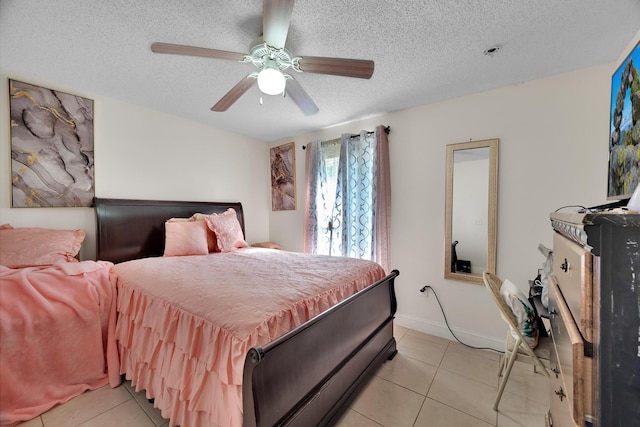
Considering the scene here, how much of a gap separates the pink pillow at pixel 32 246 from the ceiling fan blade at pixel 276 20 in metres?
1.20

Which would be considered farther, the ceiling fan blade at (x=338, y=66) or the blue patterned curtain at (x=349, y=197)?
the blue patterned curtain at (x=349, y=197)

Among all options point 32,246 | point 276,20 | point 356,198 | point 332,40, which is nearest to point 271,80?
point 276,20

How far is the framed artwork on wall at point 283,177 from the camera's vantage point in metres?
3.49

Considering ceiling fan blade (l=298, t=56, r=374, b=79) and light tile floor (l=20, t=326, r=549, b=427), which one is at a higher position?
ceiling fan blade (l=298, t=56, r=374, b=79)

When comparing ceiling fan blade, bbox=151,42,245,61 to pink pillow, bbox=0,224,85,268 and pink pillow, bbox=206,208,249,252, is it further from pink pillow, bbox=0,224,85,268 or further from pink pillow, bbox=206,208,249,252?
pink pillow, bbox=206,208,249,252

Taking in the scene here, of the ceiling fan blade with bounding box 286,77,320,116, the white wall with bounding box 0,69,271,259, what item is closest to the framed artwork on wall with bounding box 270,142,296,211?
the white wall with bounding box 0,69,271,259

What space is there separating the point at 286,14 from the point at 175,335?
1655mm

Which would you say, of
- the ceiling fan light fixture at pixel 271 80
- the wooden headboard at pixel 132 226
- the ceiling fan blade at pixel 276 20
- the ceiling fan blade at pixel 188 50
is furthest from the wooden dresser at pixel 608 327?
the wooden headboard at pixel 132 226

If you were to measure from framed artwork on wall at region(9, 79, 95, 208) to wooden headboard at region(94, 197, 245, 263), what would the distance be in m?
0.19

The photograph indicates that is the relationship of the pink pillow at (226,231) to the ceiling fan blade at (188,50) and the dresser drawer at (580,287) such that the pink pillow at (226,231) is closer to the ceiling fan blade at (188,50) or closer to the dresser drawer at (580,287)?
the ceiling fan blade at (188,50)

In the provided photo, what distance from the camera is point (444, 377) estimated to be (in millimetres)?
1756

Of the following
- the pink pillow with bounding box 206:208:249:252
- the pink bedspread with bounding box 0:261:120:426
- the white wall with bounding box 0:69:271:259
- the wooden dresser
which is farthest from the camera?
the pink pillow with bounding box 206:208:249:252

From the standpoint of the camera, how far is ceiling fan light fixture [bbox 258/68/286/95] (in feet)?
4.33

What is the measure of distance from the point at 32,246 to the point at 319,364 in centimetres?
133
